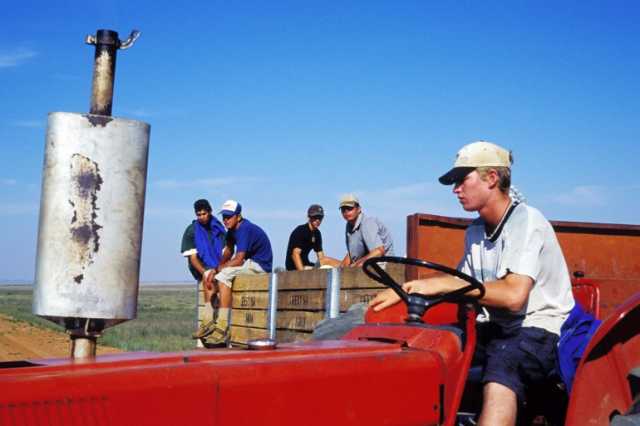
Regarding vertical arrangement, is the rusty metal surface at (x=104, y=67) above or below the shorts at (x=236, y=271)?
above

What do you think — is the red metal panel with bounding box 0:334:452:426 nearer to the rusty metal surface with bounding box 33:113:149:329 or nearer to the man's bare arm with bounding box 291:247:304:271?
the rusty metal surface with bounding box 33:113:149:329

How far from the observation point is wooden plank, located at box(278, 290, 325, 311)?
816 centimetres

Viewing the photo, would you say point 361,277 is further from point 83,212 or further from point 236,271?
point 83,212

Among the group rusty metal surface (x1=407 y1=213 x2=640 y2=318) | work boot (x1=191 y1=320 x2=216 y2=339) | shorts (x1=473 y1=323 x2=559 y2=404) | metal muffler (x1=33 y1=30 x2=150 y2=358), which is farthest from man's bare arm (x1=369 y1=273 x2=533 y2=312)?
work boot (x1=191 y1=320 x2=216 y2=339)

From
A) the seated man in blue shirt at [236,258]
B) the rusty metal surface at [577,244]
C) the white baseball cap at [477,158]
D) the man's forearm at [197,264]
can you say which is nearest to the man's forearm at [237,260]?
the seated man in blue shirt at [236,258]

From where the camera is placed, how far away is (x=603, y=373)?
11.7 feet

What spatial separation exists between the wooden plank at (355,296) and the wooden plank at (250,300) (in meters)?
1.45

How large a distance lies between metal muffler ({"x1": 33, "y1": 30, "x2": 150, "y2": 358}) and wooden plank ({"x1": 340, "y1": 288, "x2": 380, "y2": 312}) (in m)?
4.40

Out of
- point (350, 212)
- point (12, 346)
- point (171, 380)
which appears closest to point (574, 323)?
point (171, 380)

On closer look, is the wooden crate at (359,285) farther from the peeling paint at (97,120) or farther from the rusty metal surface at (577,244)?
the peeling paint at (97,120)

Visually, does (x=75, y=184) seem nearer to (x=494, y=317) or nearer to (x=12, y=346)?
(x=494, y=317)

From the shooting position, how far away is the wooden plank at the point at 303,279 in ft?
26.6

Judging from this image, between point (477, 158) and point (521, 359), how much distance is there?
86 centimetres

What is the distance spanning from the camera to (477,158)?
12.4 feet
